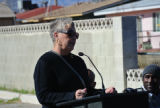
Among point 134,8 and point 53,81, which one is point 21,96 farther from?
point 134,8

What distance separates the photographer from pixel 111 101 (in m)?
2.86

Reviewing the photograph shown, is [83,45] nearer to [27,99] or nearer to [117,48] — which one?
[117,48]

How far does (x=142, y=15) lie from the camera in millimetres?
19094

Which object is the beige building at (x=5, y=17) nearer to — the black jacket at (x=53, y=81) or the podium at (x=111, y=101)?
the black jacket at (x=53, y=81)

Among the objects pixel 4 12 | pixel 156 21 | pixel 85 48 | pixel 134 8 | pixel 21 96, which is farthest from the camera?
pixel 4 12

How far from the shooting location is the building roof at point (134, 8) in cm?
1627

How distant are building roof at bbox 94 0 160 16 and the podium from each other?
13.4m

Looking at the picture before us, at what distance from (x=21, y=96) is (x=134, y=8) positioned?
828 centimetres

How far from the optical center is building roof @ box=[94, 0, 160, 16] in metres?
16.3

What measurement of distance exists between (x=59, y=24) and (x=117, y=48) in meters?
5.10

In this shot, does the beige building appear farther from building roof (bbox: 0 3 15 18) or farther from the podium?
the podium

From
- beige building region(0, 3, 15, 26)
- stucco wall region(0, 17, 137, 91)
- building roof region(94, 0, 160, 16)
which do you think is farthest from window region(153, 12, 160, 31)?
stucco wall region(0, 17, 137, 91)

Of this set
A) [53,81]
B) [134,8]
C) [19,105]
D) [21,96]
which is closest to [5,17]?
[134,8]

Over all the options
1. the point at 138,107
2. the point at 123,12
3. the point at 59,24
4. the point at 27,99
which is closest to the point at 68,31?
the point at 59,24
